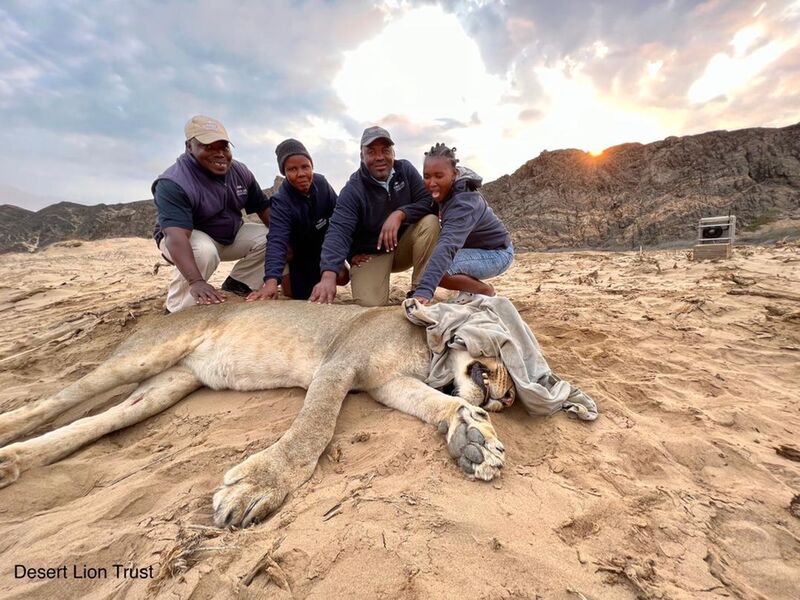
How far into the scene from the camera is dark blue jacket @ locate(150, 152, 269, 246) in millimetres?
4055

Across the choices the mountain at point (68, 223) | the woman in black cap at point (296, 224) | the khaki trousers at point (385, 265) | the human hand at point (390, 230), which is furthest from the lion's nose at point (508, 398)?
the mountain at point (68, 223)

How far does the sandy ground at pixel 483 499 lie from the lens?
137cm

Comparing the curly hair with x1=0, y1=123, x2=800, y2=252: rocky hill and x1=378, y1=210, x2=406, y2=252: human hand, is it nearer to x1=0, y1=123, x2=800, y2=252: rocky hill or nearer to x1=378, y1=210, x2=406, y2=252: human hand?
x1=378, y1=210, x2=406, y2=252: human hand

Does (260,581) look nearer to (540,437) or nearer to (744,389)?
(540,437)

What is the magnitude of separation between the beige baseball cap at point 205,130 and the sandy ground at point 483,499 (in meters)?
2.52

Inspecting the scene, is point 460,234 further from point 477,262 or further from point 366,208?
point 366,208

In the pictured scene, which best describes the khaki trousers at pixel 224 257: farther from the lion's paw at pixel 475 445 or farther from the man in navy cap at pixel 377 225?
the lion's paw at pixel 475 445

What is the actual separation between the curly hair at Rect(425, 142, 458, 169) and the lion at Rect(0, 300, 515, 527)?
1.76m

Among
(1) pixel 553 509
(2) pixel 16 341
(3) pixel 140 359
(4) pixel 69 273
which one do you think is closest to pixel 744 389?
(1) pixel 553 509

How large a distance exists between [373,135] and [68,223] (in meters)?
20.9

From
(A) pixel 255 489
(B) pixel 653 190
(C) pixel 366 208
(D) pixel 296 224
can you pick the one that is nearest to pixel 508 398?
(A) pixel 255 489

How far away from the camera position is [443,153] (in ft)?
13.7

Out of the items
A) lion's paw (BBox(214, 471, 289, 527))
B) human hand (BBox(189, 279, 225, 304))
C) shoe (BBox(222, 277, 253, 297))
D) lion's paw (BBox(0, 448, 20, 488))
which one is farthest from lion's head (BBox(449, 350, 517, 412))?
shoe (BBox(222, 277, 253, 297))

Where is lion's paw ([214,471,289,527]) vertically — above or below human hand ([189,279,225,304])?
below
